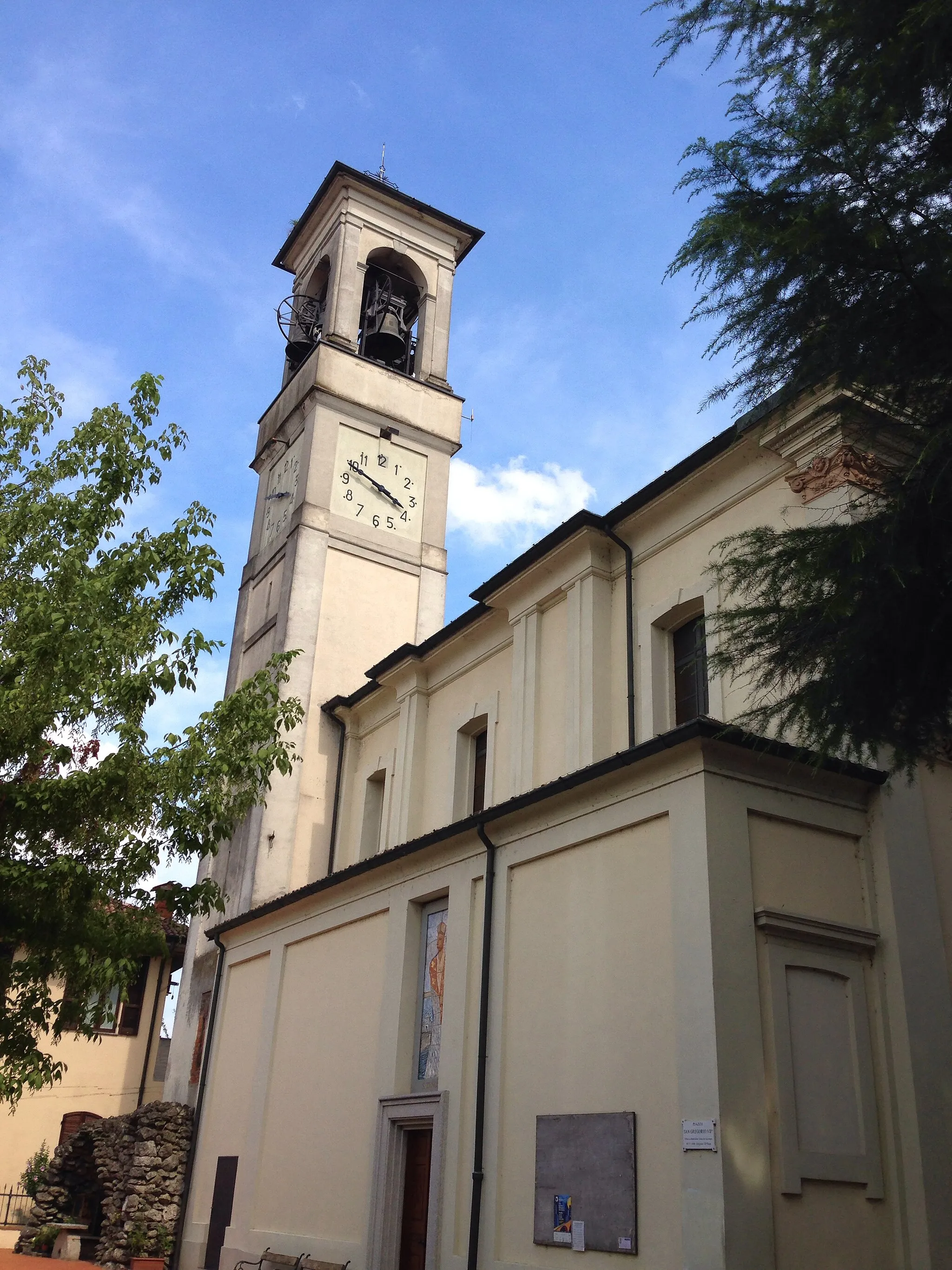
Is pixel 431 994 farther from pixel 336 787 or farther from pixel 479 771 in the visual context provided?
pixel 336 787

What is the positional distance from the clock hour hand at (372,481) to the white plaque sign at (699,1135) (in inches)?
692

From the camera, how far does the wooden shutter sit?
27641 millimetres

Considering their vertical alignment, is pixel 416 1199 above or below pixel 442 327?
below

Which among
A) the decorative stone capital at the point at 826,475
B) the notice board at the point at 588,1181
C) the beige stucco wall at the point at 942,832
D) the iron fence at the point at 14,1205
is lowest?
the iron fence at the point at 14,1205

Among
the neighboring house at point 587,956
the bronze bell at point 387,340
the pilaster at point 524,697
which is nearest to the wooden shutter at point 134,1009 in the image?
the neighboring house at point 587,956

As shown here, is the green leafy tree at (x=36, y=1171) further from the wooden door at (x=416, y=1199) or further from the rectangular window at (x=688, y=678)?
the rectangular window at (x=688, y=678)

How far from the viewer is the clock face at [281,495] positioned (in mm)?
25016

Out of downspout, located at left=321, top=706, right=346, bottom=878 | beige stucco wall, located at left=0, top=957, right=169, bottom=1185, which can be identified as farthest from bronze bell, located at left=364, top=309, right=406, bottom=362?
beige stucco wall, located at left=0, top=957, right=169, bottom=1185

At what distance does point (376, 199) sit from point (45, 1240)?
23071 millimetres

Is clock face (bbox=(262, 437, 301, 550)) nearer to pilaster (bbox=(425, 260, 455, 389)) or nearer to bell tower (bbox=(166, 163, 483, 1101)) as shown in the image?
bell tower (bbox=(166, 163, 483, 1101))

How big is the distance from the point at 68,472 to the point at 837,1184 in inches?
371

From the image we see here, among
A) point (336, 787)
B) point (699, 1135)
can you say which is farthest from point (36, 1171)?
point (699, 1135)

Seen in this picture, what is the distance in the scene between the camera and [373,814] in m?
21.3

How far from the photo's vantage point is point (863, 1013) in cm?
1034
